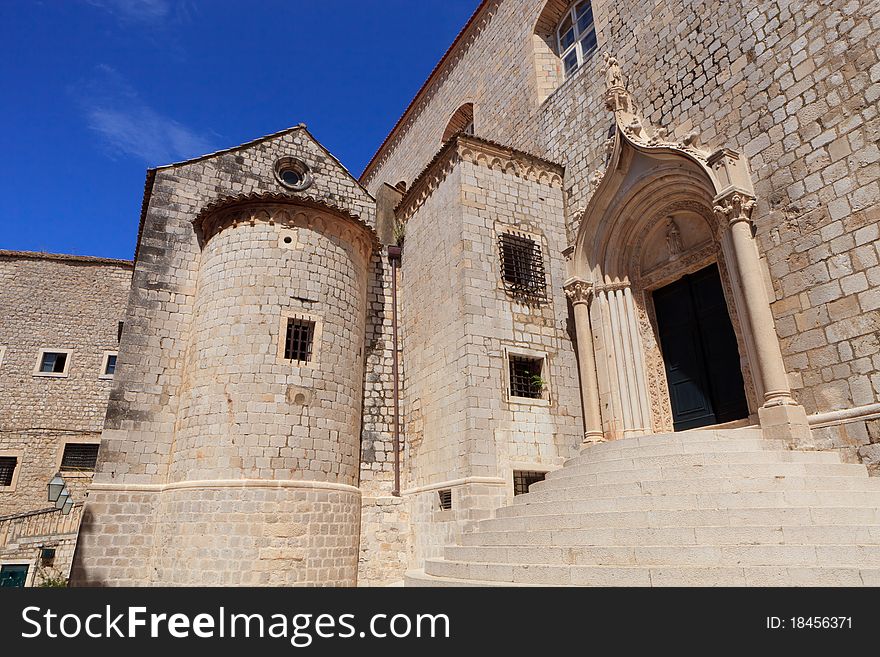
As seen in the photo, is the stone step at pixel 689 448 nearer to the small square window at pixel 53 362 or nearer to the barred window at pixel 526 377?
the barred window at pixel 526 377

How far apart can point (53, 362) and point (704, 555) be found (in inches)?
887

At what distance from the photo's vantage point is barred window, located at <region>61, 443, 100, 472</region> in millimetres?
18734

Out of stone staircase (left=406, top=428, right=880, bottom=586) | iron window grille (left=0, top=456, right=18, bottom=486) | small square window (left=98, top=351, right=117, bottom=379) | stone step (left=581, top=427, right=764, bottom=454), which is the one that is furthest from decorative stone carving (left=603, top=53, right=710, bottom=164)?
iron window grille (left=0, top=456, right=18, bottom=486)

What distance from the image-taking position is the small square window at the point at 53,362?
64.4ft

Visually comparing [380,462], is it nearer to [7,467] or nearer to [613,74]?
[613,74]

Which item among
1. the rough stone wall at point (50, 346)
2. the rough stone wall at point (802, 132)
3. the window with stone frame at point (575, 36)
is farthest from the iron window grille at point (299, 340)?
the rough stone wall at point (50, 346)

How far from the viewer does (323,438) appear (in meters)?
10.1

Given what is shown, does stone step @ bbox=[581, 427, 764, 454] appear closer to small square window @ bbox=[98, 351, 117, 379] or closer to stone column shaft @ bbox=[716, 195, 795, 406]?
stone column shaft @ bbox=[716, 195, 795, 406]

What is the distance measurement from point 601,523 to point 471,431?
342cm

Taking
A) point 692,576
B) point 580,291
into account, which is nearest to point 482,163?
point 580,291

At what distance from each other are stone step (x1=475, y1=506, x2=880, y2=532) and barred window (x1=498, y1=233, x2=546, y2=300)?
17.6 feet

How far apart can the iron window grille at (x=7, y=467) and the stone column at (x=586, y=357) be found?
1927 centimetres

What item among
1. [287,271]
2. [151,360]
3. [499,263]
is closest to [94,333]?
[151,360]
